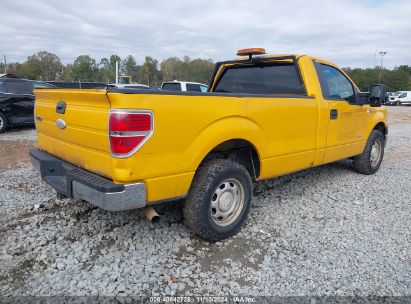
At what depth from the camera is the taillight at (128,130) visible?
253cm

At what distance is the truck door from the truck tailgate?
298cm

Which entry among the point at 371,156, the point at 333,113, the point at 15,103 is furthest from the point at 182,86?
the point at 333,113

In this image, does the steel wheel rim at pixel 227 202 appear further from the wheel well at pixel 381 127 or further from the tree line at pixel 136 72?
the tree line at pixel 136 72

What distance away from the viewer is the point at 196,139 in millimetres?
2969

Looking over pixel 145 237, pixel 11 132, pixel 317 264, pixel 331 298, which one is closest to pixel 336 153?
pixel 317 264

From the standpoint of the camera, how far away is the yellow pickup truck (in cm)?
262

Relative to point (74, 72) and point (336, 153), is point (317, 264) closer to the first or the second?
point (336, 153)

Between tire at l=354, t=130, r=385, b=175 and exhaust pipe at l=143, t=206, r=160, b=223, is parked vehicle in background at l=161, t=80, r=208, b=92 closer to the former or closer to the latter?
tire at l=354, t=130, r=385, b=175

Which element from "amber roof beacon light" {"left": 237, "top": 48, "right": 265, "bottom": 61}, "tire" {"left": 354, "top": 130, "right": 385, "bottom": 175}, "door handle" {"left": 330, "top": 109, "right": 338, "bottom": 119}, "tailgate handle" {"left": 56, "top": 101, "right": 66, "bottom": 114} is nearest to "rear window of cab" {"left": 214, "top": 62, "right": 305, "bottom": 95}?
"amber roof beacon light" {"left": 237, "top": 48, "right": 265, "bottom": 61}

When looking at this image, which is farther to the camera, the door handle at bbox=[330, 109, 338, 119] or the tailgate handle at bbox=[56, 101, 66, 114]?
the door handle at bbox=[330, 109, 338, 119]

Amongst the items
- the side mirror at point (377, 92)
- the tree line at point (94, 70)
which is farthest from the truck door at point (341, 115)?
the tree line at point (94, 70)

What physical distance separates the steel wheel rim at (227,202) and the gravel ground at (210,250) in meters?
0.23

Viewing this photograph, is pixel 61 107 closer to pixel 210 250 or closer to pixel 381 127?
pixel 210 250

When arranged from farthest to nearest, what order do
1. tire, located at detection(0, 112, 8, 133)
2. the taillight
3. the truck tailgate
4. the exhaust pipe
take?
tire, located at detection(0, 112, 8, 133), the exhaust pipe, the truck tailgate, the taillight
